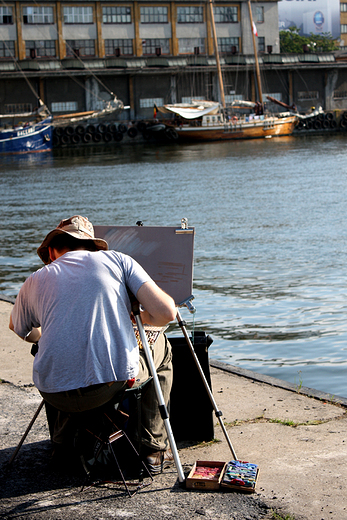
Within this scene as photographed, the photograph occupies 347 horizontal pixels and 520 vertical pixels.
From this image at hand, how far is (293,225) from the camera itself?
50.2ft

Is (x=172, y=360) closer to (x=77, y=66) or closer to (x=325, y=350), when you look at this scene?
(x=325, y=350)

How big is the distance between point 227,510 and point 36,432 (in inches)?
64.8

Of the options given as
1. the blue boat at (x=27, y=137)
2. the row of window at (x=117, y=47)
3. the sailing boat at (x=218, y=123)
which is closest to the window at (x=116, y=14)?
the row of window at (x=117, y=47)

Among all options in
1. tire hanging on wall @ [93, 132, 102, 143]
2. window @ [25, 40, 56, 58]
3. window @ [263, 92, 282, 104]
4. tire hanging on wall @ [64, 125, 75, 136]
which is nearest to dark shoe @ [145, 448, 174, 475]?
tire hanging on wall @ [64, 125, 75, 136]

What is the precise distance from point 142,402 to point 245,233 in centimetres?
1082

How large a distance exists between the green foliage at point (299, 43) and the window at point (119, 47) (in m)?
29.0

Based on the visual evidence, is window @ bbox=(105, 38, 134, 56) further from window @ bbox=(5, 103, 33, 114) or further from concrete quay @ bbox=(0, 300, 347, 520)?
concrete quay @ bbox=(0, 300, 347, 520)

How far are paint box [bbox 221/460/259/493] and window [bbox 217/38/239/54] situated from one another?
65409mm

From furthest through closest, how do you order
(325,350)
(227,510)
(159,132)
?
A: (159,132)
(325,350)
(227,510)

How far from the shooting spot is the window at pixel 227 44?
6575cm

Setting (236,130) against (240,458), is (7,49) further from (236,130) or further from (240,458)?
(240,458)

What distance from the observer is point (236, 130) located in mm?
58188

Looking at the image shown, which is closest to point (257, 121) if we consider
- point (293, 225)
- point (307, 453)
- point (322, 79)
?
point (322, 79)

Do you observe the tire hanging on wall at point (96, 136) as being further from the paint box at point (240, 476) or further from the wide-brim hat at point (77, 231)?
the paint box at point (240, 476)
